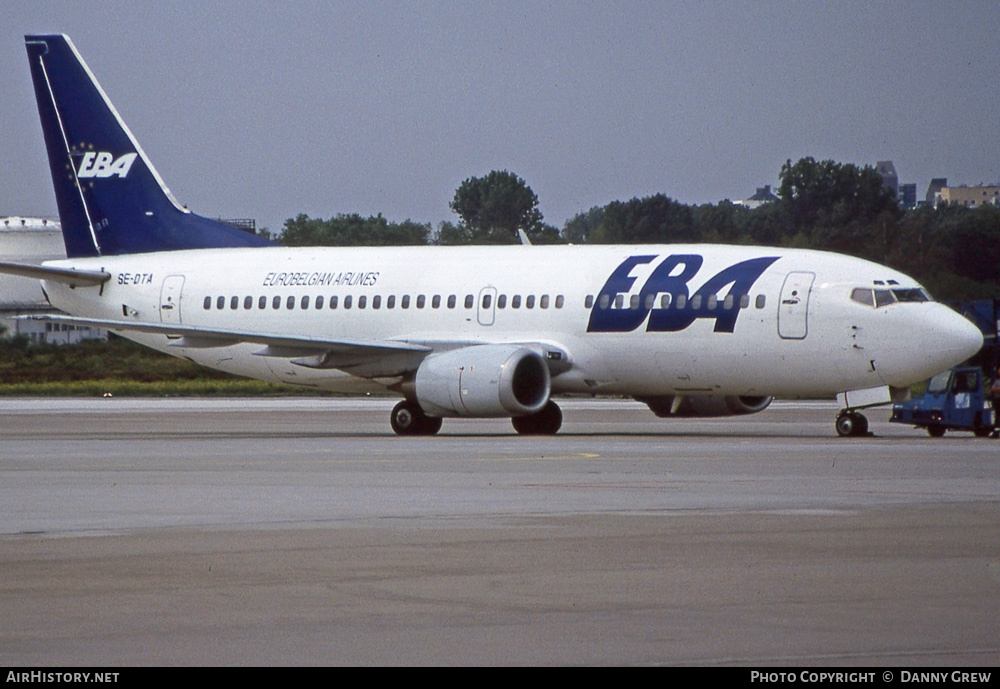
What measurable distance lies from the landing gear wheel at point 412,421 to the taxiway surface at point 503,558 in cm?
828

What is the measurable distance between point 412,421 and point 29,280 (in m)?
67.9

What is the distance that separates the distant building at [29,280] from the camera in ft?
287

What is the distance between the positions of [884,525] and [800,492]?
355cm

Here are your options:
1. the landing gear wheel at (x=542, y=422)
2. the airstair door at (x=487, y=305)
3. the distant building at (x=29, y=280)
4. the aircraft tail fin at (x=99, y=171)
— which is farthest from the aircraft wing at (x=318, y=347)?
the distant building at (x=29, y=280)

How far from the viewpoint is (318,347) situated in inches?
1346

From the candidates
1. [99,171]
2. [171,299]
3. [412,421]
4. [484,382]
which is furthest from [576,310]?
[99,171]

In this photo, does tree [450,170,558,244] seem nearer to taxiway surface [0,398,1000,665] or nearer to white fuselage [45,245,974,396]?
white fuselage [45,245,974,396]

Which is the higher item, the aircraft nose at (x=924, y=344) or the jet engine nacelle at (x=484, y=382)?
the aircraft nose at (x=924, y=344)

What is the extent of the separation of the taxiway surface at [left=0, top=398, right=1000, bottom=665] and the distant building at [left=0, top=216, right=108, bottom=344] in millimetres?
64063

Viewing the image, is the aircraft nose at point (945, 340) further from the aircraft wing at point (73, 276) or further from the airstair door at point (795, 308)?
the aircraft wing at point (73, 276)

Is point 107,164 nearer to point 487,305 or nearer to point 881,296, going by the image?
point 487,305

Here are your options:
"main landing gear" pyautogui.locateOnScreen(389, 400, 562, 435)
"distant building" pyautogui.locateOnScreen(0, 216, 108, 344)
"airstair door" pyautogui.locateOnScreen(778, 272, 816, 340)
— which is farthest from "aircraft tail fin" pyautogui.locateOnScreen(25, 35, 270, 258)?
"distant building" pyautogui.locateOnScreen(0, 216, 108, 344)

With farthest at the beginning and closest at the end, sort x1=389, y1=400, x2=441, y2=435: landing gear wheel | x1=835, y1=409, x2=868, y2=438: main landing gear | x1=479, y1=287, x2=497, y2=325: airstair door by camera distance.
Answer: x1=479, y1=287, x2=497, y2=325: airstair door < x1=389, y1=400, x2=441, y2=435: landing gear wheel < x1=835, y1=409, x2=868, y2=438: main landing gear

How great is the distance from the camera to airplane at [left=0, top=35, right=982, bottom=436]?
Answer: 31.2 meters
